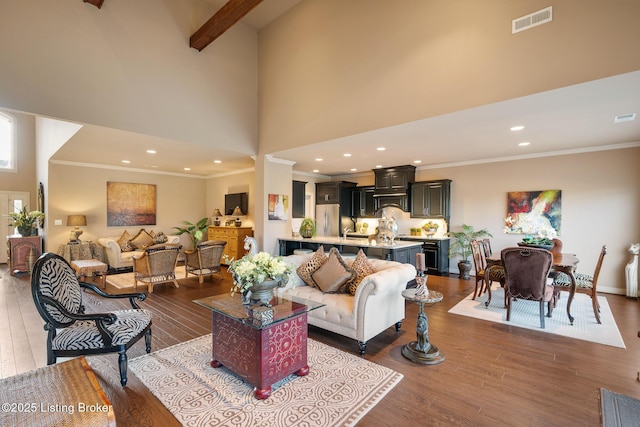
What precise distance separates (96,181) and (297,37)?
20.8ft

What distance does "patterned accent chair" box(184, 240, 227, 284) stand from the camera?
240 inches

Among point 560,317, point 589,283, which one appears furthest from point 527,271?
→ point 589,283

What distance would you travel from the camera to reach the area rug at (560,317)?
3.61m

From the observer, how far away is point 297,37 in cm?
545

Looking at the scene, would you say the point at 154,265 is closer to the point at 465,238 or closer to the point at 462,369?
the point at 462,369

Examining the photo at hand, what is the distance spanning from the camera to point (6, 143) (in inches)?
347

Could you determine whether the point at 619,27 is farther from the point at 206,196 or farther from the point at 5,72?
the point at 206,196

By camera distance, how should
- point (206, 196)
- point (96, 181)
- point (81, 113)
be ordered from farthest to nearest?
point (206, 196) < point (96, 181) < point (81, 113)

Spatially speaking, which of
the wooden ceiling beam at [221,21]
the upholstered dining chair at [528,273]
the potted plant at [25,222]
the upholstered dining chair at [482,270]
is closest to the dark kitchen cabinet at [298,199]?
the wooden ceiling beam at [221,21]

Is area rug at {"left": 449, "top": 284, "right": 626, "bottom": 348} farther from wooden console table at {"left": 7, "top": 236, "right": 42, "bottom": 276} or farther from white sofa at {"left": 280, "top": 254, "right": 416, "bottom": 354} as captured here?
wooden console table at {"left": 7, "top": 236, "right": 42, "bottom": 276}

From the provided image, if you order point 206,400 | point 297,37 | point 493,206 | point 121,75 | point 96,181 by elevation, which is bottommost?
point 206,400

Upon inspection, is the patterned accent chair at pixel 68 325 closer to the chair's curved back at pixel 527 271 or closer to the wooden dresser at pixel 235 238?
the chair's curved back at pixel 527 271

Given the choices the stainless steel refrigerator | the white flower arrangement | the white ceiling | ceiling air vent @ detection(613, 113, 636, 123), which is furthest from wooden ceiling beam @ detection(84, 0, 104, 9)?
ceiling air vent @ detection(613, 113, 636, 123)

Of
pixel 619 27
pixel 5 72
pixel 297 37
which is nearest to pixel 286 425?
pixel 619 27
